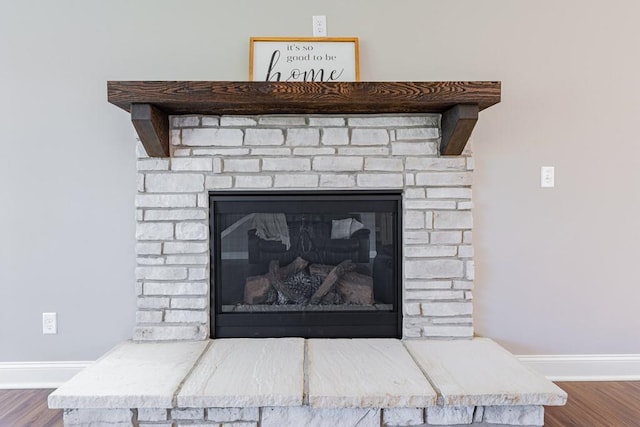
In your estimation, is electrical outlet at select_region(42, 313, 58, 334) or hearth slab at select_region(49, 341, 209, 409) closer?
hearth slab at select_region(49, 341, 209, 409)

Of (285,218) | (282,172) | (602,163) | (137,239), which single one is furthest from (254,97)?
(602,163)

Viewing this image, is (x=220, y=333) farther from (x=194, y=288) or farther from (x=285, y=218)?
(x=285, y=218)

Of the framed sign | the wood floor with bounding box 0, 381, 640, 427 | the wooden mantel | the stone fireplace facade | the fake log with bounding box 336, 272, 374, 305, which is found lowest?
the wood floor with bounding box 0, 381, 640, 427

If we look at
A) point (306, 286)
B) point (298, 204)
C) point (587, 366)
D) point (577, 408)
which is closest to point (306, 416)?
point (306, 286)

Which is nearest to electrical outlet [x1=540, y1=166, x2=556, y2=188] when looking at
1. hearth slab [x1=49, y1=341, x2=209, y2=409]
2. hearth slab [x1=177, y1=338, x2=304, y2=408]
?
hearth slab [x1=177, y1=338, x2=304, y2=408]

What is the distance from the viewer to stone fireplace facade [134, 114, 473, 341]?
2023 millimetres

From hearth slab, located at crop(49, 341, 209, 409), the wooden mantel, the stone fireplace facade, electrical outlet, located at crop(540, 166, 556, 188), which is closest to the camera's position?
hearth slab, located at crop(49, 341, 209, 409)

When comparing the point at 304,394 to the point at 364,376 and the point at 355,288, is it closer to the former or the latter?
the point at 364,376

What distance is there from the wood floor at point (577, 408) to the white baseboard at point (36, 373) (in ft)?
0.14

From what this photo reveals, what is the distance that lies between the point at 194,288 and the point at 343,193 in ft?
2.89

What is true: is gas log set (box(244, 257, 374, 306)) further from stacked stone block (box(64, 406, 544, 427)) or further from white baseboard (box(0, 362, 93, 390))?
white baseboard (box(0, 362, 93, 390))

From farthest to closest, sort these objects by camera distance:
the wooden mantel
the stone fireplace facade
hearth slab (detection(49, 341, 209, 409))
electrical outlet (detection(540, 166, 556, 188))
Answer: electrical outlet (detection(540, 166, 556, 188)), the stone fireplace facade, the wooden mantel, hearth slab (detection(49, 341, 209, 409))

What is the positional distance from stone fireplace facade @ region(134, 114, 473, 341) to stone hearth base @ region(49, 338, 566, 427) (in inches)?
13.9

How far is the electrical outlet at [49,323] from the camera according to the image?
6.89ft
